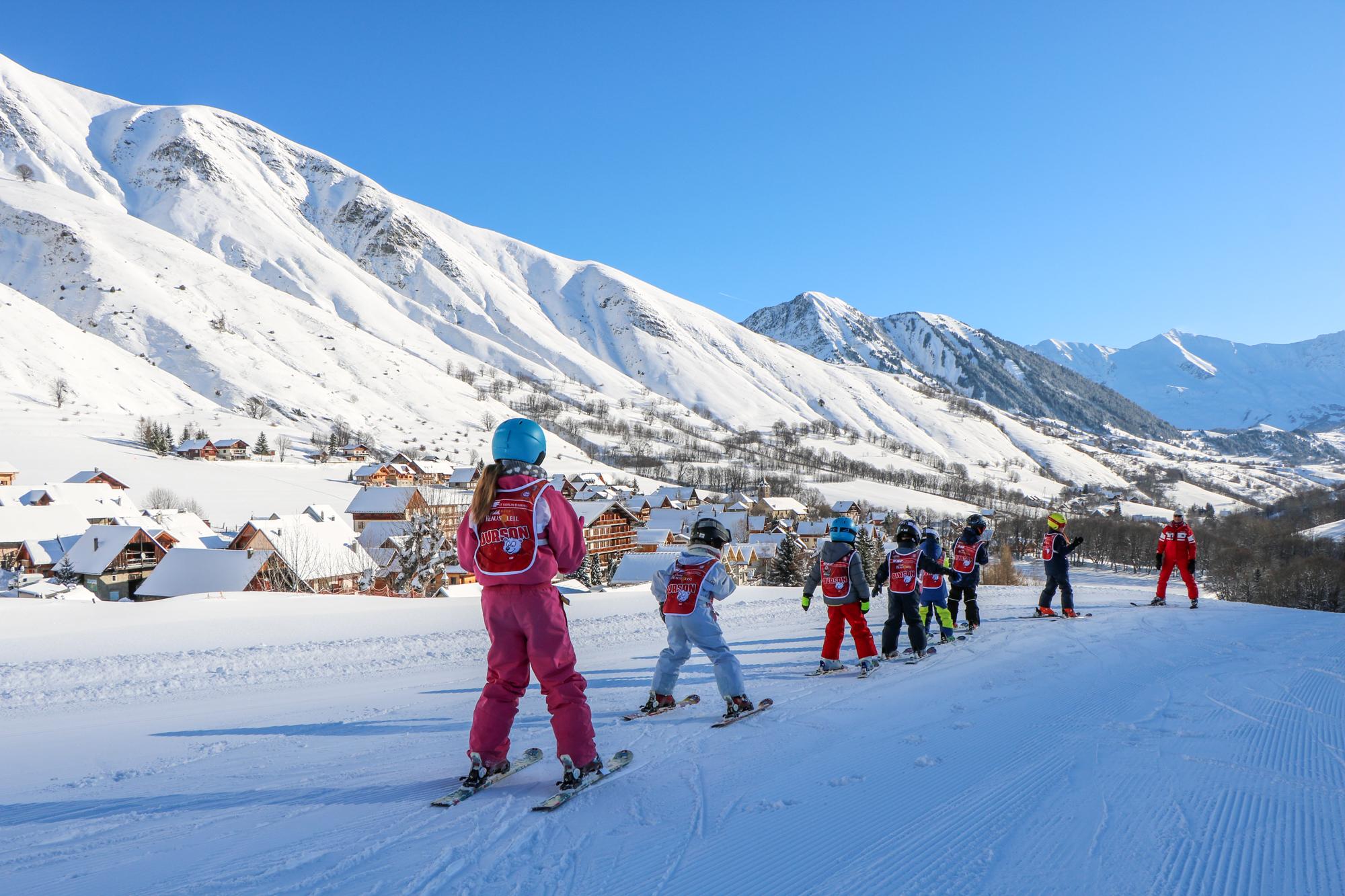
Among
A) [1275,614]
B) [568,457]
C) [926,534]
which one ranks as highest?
[568,457]

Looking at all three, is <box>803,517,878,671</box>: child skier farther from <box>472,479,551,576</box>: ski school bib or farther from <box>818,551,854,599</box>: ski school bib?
<box>472,479,551,576</box>: ski school bib

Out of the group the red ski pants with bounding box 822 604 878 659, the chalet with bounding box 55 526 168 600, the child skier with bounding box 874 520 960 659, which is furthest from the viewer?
the chalet with bounding box 55 526 168 600

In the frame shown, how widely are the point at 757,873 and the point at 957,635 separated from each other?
7.76 meters

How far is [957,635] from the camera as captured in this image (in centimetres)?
957

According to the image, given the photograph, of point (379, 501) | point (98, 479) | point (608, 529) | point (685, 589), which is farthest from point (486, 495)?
point (98, 479)

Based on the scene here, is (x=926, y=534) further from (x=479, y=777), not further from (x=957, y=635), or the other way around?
(x=479, y=777)

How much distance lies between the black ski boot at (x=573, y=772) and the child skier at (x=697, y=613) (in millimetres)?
1638

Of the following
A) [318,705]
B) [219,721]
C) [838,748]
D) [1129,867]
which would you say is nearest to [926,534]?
[838,748]

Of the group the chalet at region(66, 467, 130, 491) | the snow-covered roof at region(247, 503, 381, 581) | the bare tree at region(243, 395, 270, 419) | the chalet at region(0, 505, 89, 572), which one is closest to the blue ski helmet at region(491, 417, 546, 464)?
the snow-covered roof at region(247, 503, 381, 581)

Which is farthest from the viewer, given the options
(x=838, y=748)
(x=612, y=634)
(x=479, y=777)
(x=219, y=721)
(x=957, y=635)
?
(x=612, y=634)

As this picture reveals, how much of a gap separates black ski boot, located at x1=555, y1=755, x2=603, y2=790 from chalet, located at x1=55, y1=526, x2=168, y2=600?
40.9 m

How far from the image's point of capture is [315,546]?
3497cm

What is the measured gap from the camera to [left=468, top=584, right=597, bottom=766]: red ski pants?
364 centimetres

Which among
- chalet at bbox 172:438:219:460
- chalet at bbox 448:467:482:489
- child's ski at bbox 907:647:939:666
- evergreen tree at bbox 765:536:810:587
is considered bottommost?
evergreen tree at bbox 765:536:810:587
